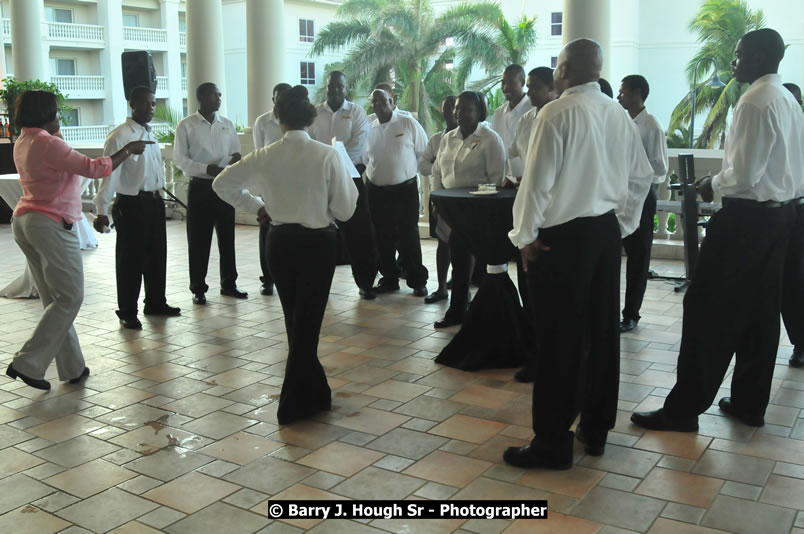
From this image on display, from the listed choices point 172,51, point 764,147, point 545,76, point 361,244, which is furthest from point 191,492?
point 172,51

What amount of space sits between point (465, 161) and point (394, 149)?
136cm

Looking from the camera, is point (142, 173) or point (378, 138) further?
point (378, 138)

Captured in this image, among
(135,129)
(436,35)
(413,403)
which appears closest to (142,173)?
(135,129)

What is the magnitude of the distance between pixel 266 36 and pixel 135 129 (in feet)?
18.5

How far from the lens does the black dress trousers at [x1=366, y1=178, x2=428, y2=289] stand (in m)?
6.95

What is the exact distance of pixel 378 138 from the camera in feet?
22.7

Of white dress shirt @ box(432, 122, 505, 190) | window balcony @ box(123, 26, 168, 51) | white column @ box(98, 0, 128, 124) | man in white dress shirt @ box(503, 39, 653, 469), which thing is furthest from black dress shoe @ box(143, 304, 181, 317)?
window balcony @ box(123, 26, 168, 51)

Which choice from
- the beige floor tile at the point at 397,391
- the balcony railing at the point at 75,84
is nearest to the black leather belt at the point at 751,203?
the beige floor tile at the point at 397,391

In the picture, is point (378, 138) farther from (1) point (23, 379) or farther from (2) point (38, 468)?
(2) point (38, 468)

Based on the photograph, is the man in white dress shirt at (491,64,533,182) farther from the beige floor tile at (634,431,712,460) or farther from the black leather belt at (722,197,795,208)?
the beige floor tile at (634,431,712,460)

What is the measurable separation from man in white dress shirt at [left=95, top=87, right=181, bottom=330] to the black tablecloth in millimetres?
2177

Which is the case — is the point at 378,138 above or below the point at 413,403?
above

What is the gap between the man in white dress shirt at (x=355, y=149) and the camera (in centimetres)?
698

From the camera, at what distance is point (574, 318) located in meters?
3.33
